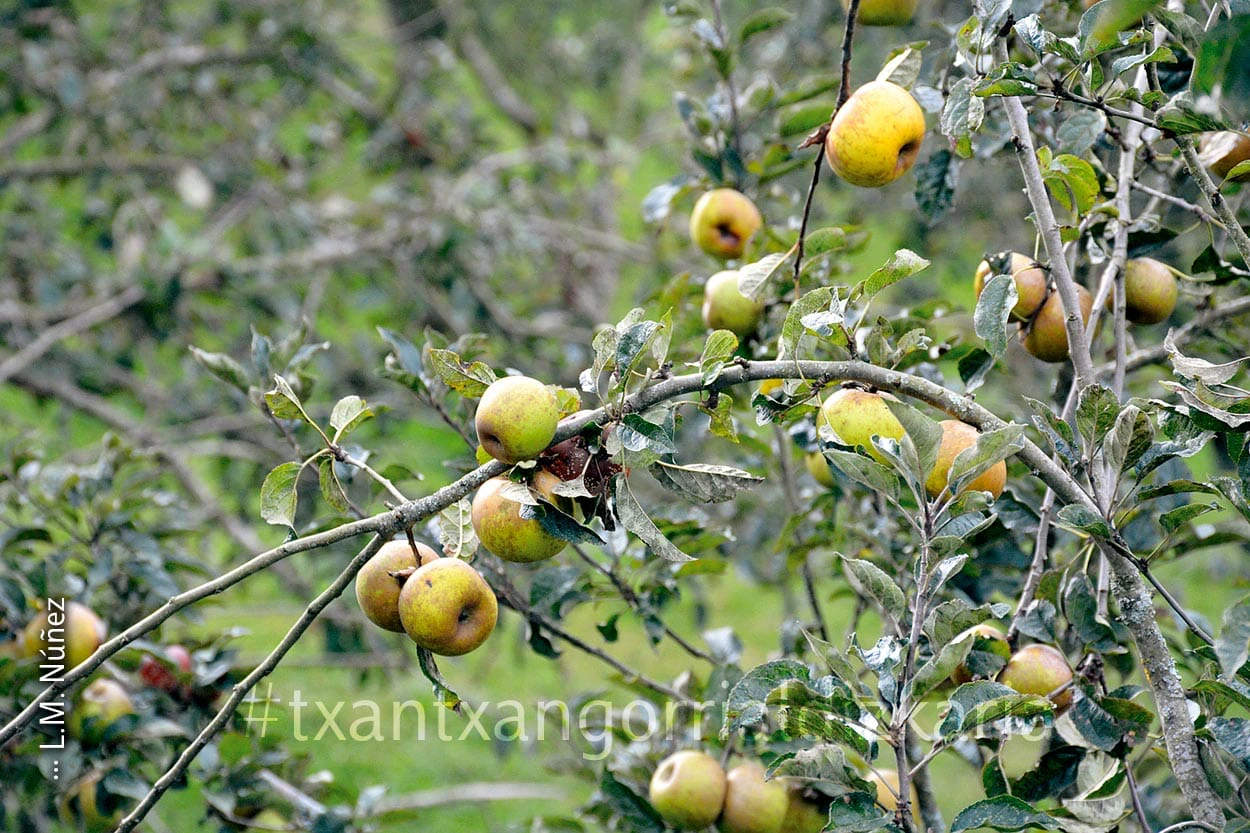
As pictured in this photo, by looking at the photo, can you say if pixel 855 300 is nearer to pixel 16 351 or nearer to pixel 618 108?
pixel 16 351

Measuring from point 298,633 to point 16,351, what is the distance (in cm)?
284

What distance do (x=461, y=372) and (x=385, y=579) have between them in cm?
25

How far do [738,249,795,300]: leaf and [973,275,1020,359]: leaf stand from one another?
11.5 inches

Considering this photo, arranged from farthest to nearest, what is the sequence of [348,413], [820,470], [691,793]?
[820,470] → [691,793] → [348,413]

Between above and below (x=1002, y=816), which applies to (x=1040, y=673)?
above

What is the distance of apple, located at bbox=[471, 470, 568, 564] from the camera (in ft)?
3.82

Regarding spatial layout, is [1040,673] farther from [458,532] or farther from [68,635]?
[68,635]

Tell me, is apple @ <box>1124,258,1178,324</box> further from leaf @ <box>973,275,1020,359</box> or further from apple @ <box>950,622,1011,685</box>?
apple @ <box>950,622,1011,685</box>

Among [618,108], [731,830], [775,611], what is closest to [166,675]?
[731,830]

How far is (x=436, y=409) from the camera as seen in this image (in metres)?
1.71

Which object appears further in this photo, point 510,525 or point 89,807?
point 89,807

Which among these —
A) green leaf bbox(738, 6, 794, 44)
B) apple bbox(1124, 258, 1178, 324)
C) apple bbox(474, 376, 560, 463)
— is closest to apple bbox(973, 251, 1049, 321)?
apple bbox(1124, 258, 1178, 324)

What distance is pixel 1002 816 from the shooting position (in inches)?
41.8

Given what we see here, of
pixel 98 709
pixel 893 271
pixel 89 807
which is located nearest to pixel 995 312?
pixel 893 271
